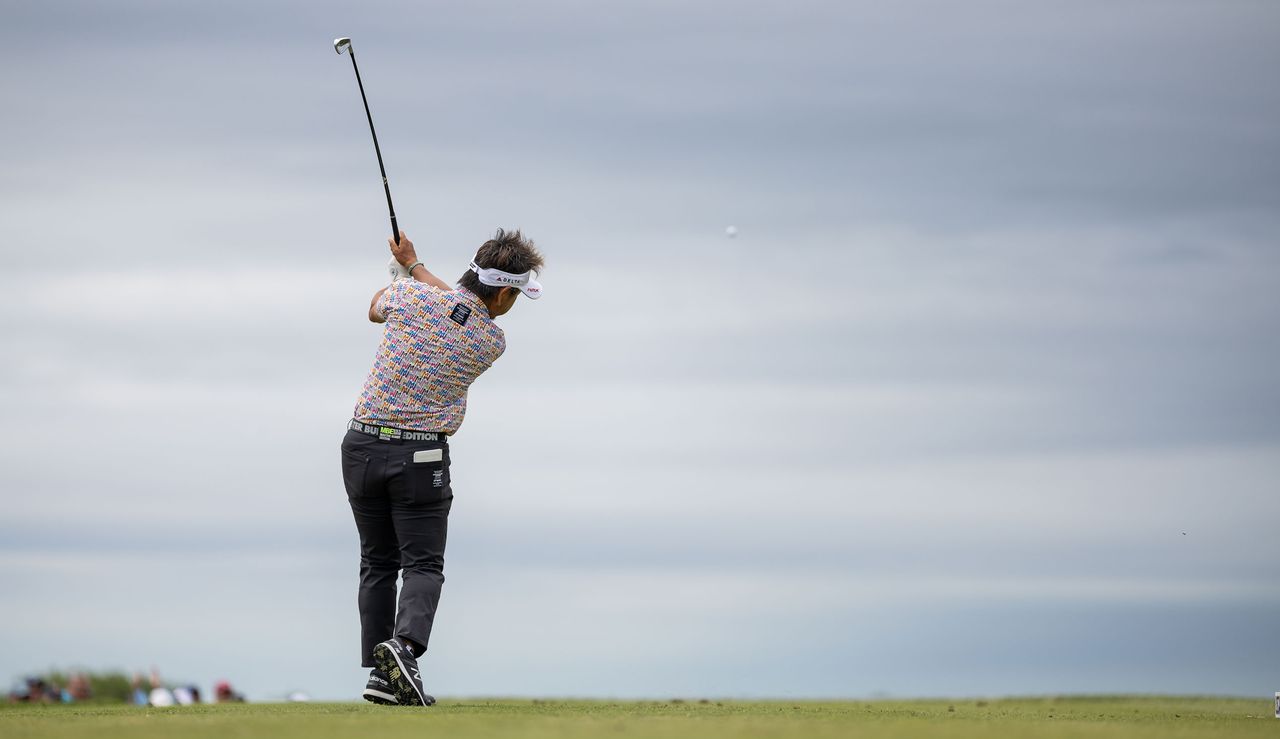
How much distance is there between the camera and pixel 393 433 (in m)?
8.75

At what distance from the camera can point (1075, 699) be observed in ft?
40.8

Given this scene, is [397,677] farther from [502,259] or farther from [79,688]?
[79,688]

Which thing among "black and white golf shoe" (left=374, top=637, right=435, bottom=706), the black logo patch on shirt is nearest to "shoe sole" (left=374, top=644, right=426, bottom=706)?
"black and white golf shoe" (left=374, top=637, right=435, bottom=706)

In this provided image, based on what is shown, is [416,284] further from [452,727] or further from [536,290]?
[452,727]

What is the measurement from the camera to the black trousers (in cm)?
873

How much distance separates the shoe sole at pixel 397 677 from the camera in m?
8.42

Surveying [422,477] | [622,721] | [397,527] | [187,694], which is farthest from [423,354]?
[187,694]

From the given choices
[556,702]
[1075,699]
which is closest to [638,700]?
[556,702]

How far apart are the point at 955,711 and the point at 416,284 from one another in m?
4.30

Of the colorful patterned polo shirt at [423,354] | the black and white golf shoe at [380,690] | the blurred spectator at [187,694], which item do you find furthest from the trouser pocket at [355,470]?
the blurred spectator at [187,694]

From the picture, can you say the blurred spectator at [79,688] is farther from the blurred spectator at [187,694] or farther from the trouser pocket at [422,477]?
the trouser pocket at [422,477]

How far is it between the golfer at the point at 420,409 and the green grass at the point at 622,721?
2.28 ft

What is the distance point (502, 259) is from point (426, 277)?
587 millimetres

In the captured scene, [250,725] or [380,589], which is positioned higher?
[380,589]
